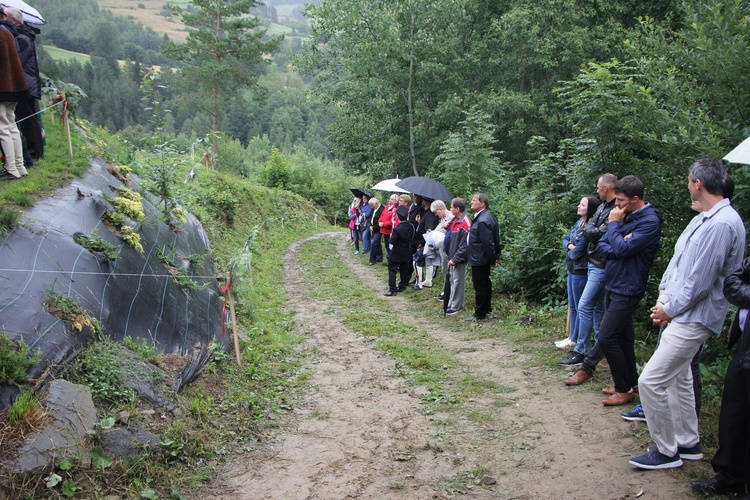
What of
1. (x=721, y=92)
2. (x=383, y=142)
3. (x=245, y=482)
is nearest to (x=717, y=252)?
(x=721, y=92)

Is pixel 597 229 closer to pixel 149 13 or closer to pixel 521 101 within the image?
pixel 521 101

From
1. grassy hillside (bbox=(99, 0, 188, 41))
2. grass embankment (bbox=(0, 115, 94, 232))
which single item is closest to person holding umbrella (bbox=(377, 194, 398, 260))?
grass embankment (bbox=(0, 115, 94, 232))

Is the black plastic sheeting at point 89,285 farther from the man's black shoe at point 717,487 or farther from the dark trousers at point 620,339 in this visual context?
the man's black shoe at point 717,487

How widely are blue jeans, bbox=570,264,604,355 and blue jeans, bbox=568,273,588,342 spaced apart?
0.60 ft

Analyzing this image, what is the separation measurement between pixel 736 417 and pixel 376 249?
12596mm

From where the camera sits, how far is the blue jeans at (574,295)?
6285 millimetres

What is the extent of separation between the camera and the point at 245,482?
403 centimetres

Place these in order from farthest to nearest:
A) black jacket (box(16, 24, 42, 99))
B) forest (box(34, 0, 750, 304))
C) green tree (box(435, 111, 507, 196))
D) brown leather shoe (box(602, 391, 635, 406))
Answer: green tree (box(435, 111, 507, 196)) < black jacket (box(16, 24, 42, 99)) < forest (box(34, 0, 750, 304)) < brown leather shoe (box(602, 391, 635, 406))

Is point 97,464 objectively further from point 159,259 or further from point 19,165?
point 19,165

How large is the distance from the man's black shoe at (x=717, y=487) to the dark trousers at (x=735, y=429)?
0.03m

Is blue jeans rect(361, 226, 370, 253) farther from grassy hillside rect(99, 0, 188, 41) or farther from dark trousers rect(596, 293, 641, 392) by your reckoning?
grassy hillside rect(99, 0, 188, 41)

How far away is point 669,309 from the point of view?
3736mm

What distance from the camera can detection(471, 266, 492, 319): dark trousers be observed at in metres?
8.59

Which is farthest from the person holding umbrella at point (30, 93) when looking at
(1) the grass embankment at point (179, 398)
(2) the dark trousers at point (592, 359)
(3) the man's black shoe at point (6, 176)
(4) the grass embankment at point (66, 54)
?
(4) the grass embankment at point (66, 54)
